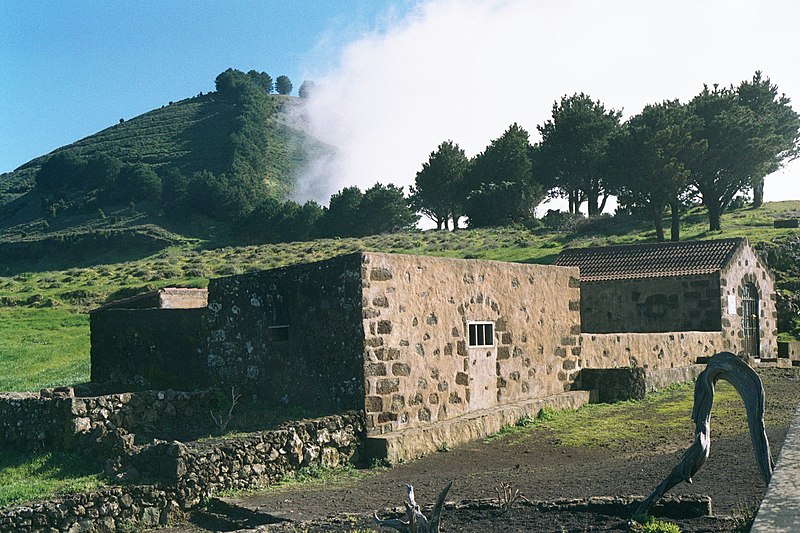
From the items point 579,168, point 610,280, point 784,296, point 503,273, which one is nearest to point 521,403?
point 503,273

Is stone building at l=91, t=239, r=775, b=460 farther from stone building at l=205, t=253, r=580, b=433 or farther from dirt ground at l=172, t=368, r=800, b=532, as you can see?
dirt ground at l=172, t=368, r=800, b=532

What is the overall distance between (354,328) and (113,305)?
11.1 m

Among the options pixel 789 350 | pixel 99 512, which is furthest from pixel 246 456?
pixel 789 350

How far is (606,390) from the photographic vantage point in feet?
54.4

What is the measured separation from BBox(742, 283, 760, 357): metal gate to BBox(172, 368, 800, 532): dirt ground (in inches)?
503

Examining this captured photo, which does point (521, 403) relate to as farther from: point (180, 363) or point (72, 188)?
point (72, 188)

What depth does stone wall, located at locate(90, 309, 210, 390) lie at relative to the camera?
1486cm

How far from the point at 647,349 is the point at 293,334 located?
9889 mm

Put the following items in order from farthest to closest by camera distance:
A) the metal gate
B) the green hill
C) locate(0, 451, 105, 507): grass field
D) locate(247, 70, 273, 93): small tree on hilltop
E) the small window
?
locate(247, 70, 273, 93): small tree on hilltop, the green hill, the metal gate, the small window, locate(0, 451, 105, 507): grass field

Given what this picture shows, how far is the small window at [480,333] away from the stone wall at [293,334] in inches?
105

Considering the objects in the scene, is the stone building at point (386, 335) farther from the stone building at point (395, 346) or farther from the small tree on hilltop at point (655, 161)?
the small tree on hilltop at point (655, 161)

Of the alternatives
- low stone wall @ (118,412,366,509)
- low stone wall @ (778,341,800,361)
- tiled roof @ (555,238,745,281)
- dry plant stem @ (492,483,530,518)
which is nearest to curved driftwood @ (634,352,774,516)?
dry plant stem @ (492,483,530,518)

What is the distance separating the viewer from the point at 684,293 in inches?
945

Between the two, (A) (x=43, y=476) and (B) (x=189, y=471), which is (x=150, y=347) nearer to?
(A) (x=43, y=476)
